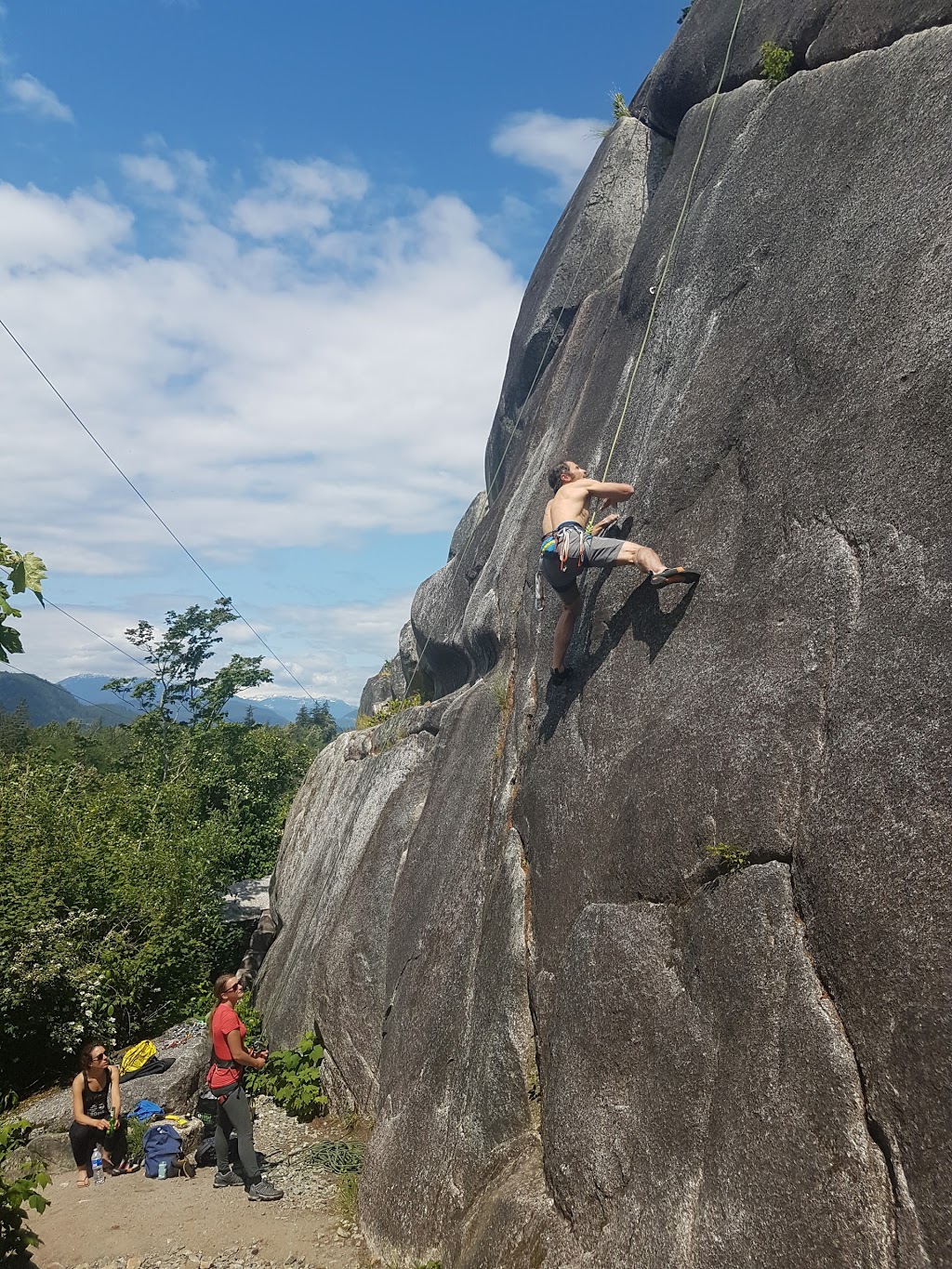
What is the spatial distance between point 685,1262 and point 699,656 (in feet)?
13.7

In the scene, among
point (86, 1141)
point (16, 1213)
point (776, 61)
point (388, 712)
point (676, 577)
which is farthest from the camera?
point (388, 712)

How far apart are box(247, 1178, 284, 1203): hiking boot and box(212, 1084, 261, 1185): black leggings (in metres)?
0.06

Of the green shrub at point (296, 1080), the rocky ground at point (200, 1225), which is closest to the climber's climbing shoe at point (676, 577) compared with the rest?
the rocky ground at point (200, 1225)

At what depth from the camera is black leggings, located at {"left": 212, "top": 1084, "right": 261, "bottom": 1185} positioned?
10.1m

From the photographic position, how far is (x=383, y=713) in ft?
66.5

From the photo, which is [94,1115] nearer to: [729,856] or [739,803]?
[729,856]

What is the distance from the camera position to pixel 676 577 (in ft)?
25.2

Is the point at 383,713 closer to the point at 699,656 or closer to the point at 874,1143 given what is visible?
the point at 699,656

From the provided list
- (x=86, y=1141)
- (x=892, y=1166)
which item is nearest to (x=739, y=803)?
(x=892, y=1166)

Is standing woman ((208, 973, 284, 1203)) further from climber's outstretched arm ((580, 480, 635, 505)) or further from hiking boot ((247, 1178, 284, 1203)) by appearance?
climber's outstretched arm ((580, 480, 635, 505))

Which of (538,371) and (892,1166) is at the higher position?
(538,371)

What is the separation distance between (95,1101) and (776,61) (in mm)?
14725

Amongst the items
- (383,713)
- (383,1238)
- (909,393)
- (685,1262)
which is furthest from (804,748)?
(383,713)

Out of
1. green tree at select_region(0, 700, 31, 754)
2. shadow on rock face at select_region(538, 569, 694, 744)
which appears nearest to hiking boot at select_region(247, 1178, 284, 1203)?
shadow on rock face at select_region(538, 569, 694, 744)
